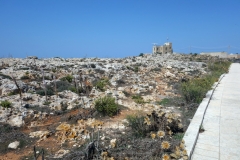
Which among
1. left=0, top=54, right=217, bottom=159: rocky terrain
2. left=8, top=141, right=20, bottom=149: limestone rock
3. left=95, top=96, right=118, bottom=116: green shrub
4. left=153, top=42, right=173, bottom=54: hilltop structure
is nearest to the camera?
left=0, top=54, right=217, bottom=159: rocky terrain

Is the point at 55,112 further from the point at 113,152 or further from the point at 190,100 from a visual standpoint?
the point at 190,100

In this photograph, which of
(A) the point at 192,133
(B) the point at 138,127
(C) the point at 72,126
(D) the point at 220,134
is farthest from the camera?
(C) the point at 72,126

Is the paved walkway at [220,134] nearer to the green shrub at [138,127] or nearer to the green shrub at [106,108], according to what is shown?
the green shrub at [138,127]

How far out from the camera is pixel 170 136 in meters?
4.73

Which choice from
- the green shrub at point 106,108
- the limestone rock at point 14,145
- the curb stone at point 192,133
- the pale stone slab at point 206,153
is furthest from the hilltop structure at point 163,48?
the pale stone slab at point 206,153

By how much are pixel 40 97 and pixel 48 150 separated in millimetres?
5067

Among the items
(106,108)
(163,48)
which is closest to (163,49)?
(163,48)

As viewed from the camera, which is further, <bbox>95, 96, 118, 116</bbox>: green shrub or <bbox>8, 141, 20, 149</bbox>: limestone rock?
<bbox>95, 96, 118, 116</bbox>: green shrub

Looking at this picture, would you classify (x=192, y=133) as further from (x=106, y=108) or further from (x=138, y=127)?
(x=106, y=108)

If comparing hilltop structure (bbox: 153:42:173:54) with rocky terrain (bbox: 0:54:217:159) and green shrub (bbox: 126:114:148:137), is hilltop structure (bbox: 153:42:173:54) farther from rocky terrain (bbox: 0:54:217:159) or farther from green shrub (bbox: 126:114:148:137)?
green shrub (bbox: 126:114:148:137)

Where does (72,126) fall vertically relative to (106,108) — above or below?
below

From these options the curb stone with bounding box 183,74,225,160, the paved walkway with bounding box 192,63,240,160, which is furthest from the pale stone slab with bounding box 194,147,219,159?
the curb stone with bounding box 183,74,225,160

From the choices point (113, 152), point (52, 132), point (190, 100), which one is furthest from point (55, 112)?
point (190, 100)

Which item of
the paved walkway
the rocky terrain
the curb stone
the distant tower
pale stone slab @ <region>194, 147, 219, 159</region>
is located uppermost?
the distant tower
